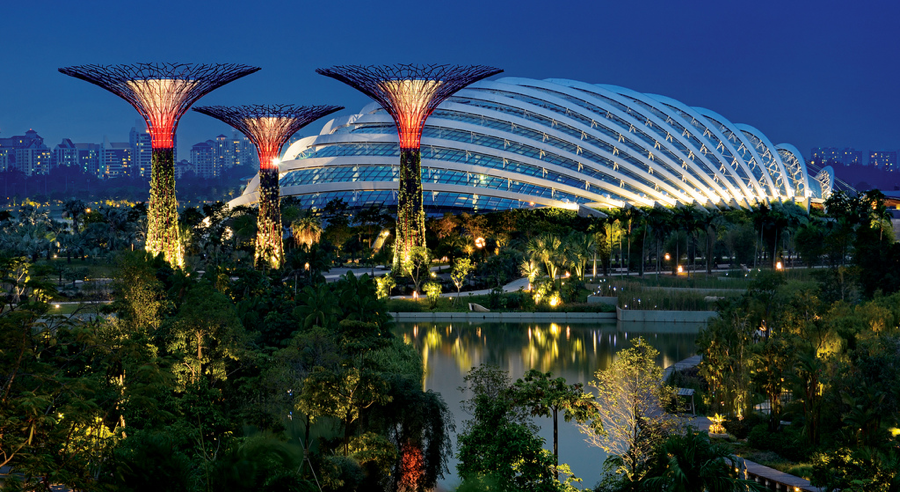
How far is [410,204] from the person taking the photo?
62.1m

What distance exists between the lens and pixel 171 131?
56.2 metres

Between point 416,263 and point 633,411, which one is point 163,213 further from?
point 633,411

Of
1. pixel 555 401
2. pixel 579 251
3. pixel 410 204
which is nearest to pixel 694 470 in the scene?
pixel 555 401

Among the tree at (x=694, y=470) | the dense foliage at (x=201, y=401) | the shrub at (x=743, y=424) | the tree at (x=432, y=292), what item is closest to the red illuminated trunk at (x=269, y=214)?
the tree at (x=432, y=292)

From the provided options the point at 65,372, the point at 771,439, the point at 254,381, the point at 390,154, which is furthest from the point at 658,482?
the point at 390,154

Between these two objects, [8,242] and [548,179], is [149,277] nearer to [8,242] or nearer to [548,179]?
[8,242]

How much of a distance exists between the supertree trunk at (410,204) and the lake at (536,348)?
9261mm

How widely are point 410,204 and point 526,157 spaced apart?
3758cm

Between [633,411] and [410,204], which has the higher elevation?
[410,204]

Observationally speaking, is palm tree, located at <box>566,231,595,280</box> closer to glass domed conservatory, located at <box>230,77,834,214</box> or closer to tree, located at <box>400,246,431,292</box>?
tree, located at <box>400,246,431,292</box>

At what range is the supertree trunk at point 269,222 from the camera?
2493 inches

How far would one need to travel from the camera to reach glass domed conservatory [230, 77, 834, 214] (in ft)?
314

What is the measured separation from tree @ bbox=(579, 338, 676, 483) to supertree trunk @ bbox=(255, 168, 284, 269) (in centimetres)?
4177

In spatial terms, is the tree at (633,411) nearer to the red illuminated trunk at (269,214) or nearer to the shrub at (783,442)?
the shrub at (783,442)
